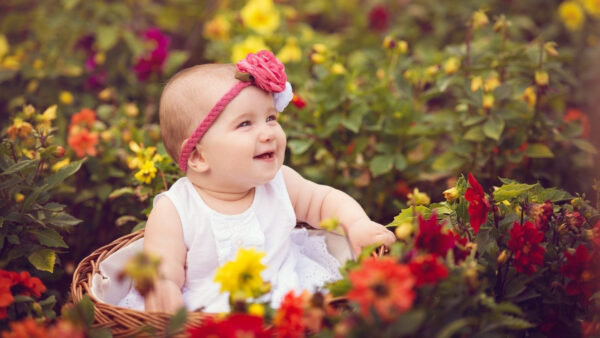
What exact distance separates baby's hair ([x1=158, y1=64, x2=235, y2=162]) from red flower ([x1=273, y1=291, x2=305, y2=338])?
2.33ft

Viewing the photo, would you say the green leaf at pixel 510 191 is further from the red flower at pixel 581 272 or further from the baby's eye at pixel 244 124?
the baby's eye at pixel 244 124

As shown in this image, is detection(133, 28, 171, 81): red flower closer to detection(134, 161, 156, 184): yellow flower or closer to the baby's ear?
detection(134, 161, 156, 184): yellow flower

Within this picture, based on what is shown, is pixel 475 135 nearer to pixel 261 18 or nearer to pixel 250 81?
pixel 250 81

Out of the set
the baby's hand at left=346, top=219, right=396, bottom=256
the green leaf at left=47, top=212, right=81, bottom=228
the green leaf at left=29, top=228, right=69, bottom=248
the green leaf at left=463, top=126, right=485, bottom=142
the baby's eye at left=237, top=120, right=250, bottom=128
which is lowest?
the green leaf at left=29, top=228, right=69, bottom=248

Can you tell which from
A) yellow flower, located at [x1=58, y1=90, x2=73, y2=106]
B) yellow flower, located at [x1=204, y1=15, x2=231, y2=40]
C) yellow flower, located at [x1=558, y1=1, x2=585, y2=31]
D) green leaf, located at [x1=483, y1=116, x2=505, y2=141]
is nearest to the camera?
green leaf, located at [x1=483, y1=116, x2=505, y2=141]

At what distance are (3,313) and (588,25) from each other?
4079mm

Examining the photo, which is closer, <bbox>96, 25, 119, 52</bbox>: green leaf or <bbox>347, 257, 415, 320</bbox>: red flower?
<bbox>347, 257, 415, 320</bbox>: red flower

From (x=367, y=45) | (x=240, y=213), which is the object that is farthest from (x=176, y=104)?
(x=367, y=45)

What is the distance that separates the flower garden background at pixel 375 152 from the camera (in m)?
1.47

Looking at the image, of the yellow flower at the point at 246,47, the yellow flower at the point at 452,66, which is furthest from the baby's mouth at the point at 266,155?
the yellow flower at the point at 246,47

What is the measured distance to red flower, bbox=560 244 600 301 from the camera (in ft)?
5.32

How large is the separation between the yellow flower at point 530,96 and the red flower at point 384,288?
1.96 metres

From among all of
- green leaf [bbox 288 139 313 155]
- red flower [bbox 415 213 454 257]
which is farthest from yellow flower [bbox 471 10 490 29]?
red flower [bbox 415 213 454 257]

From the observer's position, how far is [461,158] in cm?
279
